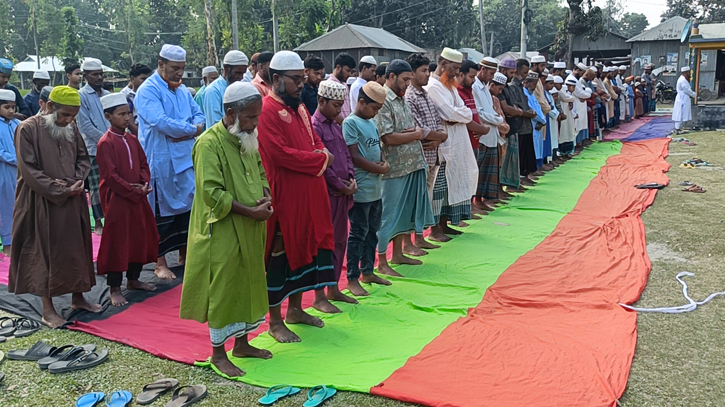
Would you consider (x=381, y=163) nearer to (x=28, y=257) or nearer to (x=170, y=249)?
(x=170, y=249)

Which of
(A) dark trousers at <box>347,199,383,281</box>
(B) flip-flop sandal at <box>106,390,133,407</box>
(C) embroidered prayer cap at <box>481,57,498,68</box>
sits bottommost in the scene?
(B) flip-flop sandal at <box>106,390,133,407</box>

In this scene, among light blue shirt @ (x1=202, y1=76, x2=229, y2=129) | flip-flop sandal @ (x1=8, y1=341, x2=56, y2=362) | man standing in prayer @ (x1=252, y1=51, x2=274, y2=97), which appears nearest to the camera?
flip-flop sandal @ (x1=8, y1=341, x2=56, y2=362)

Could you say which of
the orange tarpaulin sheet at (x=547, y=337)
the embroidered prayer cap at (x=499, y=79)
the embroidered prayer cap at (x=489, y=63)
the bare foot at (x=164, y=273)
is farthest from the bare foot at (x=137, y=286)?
the embroidered prayer cap at (x=499, y=79)

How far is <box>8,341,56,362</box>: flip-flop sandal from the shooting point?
3631mm

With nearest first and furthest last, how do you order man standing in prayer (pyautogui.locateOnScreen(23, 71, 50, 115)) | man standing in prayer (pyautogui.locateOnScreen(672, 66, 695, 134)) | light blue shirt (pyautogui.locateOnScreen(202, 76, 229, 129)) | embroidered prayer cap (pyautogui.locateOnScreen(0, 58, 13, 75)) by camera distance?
1. light blue shirt (pyautogui.locateOnScreen(202, 76, 229, 129))
2. embroidered prayer cap (pyautogui.locateOnScreen(0, 58, 13, 75))
3. man standing in prayer (pyautogui.locateOnScreen(23, 71, 50, 115))
4. man standing in prayer (pyautogui.locateOnScreen(672, 66, 695, 134))

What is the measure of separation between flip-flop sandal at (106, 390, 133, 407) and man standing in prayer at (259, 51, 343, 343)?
0.97m

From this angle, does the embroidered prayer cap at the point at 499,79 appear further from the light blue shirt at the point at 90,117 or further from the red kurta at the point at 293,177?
the light blue shirt at the point at 90,117

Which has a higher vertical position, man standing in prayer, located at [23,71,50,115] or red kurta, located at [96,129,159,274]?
man standing in prayer, located at [23,71,50,115]

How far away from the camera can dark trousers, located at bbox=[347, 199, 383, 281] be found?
4.64m

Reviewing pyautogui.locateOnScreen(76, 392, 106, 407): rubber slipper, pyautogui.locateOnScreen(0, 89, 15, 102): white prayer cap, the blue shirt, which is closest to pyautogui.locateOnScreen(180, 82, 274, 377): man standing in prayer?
pyautogui.locateOnScreen(76, 392, 106, 407): rubber slipper

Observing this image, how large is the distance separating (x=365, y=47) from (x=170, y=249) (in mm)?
23700

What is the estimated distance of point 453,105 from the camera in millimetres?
6078

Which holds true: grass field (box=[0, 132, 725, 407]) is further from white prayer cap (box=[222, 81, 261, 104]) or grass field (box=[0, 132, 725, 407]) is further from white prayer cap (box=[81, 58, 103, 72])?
white prayer cap (box=[81, 58, 103, 72])

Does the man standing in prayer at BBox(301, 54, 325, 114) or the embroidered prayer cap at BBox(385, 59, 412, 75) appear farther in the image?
the man standing in prayer at BBox(301, 54, 325, 114)
